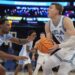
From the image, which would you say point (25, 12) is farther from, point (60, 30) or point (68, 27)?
point (68, 27)

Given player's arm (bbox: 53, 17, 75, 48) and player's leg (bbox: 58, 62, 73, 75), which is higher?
player's arm (bbox: 53, 17, 75, 48)

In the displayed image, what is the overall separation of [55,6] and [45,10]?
828cm

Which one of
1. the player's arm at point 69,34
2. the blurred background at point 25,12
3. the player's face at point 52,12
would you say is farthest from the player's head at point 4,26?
the blurred background at point 25,12

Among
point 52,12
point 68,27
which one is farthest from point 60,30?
point 52,12

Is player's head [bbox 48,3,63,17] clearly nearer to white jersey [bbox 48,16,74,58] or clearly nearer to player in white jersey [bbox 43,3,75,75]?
player in white jersey [bbox 43,3,75,75]

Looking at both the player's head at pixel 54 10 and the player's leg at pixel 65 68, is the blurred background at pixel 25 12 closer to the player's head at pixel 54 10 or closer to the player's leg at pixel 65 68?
the player's head at pixel 54 10

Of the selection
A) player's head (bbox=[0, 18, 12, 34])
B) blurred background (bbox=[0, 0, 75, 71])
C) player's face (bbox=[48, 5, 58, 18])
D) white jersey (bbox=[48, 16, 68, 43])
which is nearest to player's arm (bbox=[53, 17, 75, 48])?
white jersey (bbox=[48, 16, 68, 43])

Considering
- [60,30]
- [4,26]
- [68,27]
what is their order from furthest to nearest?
[60,30] < [68,27] < [4,26]

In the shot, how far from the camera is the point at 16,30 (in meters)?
15.3

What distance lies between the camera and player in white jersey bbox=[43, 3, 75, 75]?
6.42m

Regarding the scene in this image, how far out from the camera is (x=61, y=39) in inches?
266

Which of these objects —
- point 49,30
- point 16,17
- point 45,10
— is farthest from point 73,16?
point 49,30

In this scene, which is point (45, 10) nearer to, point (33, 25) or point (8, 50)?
point (33, 25)

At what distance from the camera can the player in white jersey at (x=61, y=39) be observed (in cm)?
642
